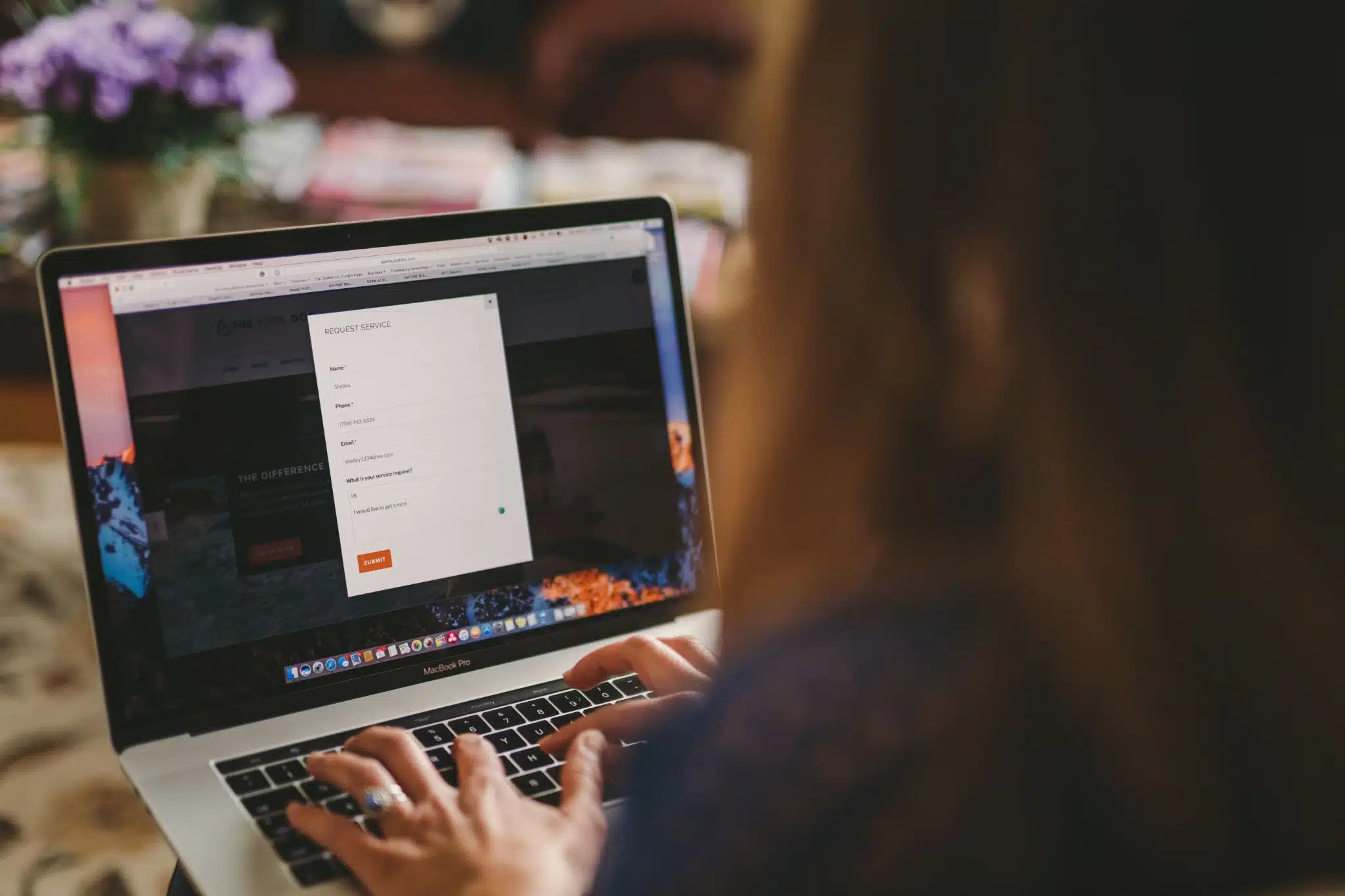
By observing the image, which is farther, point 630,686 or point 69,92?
point 69,92

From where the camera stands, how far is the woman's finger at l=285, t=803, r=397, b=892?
0.60 m

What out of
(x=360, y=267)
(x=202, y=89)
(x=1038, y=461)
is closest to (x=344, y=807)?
(x=360, y=267)

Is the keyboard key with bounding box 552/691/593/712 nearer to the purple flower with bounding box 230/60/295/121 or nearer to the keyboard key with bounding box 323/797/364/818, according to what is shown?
the keyboard key with bounding box 323/797/364/818

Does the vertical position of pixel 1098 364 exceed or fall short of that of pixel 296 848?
it exceeds it

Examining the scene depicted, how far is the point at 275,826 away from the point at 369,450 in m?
0.25

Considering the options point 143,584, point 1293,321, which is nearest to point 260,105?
point 143,584

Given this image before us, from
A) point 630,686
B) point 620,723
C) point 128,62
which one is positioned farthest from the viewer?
point 128,62

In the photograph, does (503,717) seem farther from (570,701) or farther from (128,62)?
(128,62)

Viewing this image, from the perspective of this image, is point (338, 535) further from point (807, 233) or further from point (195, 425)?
point (807, 233)

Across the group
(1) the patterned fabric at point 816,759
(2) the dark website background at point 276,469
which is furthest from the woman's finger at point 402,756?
(1) the patterned fabric at point 816,759

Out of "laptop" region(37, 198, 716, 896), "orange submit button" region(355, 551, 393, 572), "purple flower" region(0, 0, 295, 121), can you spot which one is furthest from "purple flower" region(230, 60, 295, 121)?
"orange submit button" region(355, 551, 393, 572)

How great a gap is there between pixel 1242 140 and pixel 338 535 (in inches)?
23.6

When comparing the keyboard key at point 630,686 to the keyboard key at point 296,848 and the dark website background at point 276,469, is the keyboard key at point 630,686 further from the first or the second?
the keyboard key at point 296,848

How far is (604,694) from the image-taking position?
0.81 meters
